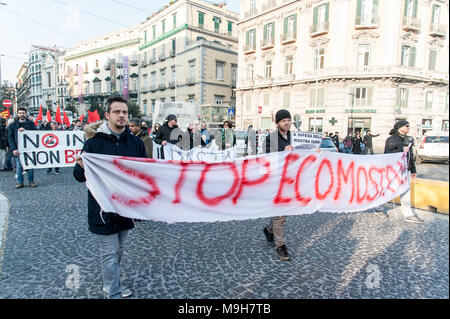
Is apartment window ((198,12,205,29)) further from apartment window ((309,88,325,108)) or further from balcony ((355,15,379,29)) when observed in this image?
balcony ((355,15,379,29))

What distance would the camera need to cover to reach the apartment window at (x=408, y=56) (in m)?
27.9

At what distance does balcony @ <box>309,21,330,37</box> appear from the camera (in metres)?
29.0

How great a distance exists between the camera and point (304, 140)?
4.05 meters

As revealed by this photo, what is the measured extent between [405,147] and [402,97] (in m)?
27.7

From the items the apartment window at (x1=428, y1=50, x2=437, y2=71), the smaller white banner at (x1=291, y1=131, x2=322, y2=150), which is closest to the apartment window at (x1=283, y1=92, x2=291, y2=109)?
the apartment window at (x1=428, y1=50, x2=437, y2=71)

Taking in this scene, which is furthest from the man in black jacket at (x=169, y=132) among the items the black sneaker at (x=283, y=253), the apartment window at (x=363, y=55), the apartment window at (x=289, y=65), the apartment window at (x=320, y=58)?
the apartment window at (x=289, y=65)

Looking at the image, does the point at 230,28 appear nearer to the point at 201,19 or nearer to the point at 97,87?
the point at 201,19

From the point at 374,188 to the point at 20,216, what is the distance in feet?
20.1

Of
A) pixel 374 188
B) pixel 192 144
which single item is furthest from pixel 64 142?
pixel 374 188

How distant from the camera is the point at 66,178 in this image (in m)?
8.82

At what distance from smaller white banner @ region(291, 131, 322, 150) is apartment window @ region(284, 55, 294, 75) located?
31.0 metres

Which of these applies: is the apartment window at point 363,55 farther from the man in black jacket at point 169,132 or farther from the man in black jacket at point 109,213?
the man in black jacket at point 109,213

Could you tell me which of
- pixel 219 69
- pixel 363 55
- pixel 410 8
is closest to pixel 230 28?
pixel 219 69

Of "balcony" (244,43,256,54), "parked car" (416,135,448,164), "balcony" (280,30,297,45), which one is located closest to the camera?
"parked car" (416,135,448,164)
